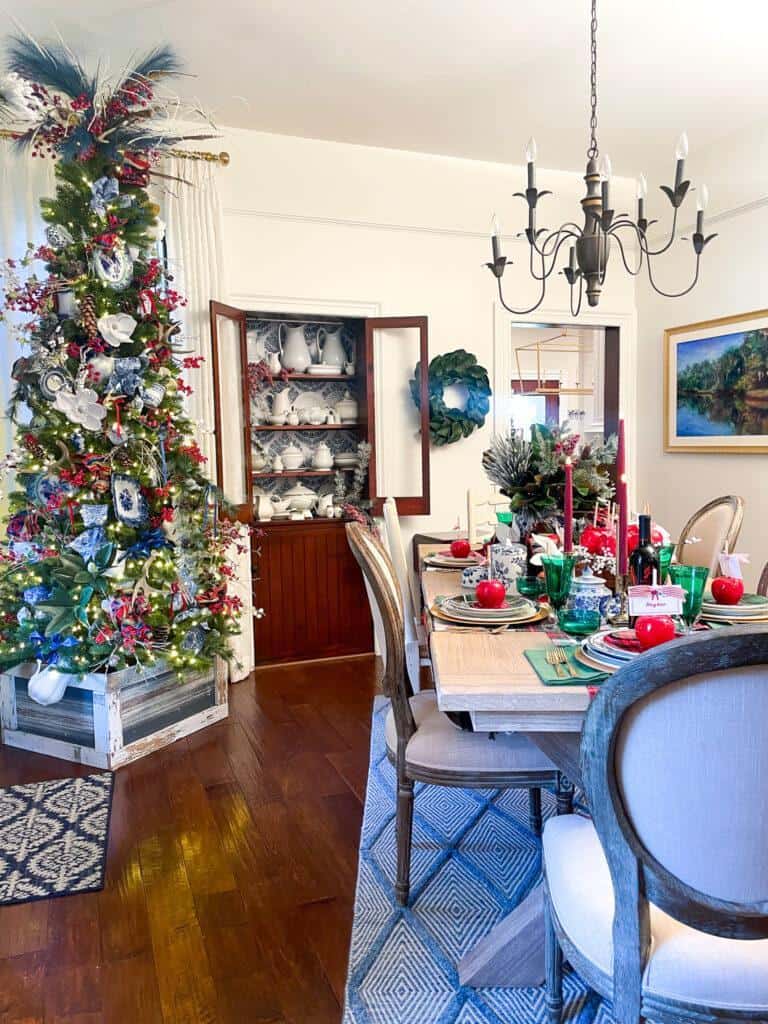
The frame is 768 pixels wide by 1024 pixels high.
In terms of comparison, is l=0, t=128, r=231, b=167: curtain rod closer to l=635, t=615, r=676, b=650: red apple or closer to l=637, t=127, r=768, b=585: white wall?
l=637, t=127, r=768, b=585: white wall

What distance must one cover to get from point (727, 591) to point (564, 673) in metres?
0.77

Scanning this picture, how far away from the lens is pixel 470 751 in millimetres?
1798

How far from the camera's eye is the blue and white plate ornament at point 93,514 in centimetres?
289

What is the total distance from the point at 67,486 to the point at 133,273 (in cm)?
94

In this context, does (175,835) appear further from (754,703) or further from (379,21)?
(379,21)

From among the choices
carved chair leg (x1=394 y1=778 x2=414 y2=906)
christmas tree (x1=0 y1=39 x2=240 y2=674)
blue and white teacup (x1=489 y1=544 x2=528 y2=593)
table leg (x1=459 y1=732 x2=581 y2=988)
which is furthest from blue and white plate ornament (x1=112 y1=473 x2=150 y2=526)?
table leg (x1=459 y1=732 x2=581 y2=988)

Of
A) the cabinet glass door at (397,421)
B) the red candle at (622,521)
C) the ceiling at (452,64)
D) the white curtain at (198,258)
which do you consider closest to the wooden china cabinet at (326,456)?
the cabinet glass door at (397,421)

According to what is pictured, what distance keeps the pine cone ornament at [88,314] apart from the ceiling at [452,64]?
113 cm

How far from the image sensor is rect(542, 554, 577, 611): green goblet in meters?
1.89

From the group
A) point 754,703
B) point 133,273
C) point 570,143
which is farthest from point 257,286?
point 754,703

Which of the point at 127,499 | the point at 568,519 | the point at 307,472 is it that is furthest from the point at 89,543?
the point at 568,519

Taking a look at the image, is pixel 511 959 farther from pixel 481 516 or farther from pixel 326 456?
pixel 326 456

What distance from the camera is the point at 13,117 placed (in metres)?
3.13

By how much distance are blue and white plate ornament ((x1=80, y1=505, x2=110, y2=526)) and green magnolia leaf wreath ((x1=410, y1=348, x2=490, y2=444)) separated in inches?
83.0
